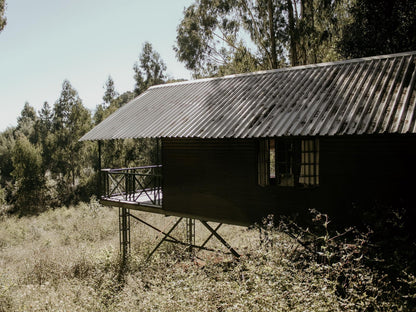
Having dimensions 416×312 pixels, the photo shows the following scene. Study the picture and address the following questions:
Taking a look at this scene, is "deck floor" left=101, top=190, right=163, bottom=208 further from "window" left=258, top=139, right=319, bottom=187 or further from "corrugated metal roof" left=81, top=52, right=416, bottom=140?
"window" left=258, top=139, right=319, bottom=187

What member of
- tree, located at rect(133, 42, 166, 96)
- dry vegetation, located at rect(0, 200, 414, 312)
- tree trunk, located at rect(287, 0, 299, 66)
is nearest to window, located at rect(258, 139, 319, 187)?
dry vegetation, located at rect(0, 200, 414, 312)

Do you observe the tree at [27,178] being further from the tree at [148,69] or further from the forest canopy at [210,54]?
the tree at [148,69]

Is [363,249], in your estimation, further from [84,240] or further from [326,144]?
[84,240]

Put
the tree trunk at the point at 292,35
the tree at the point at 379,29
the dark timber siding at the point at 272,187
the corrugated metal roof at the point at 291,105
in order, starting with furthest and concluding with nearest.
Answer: the tree trunk at the point at 292,35 < the tree at the point at 379,29 < the dark timber siding at the point at 272,187 < the corrugated metal roof at the point at 291,105

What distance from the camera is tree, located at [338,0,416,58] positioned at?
58.3ft

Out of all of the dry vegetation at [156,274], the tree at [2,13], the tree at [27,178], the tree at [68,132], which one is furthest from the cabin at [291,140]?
the tree at [68,132]

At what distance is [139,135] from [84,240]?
12.1m

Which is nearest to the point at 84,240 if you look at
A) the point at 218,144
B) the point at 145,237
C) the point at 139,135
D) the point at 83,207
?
the point at 145,237

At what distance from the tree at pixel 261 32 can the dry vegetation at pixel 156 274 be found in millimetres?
12165

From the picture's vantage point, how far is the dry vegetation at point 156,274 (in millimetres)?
6191

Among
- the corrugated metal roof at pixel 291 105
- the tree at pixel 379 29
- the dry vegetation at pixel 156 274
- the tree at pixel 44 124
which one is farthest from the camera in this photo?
the tree at pixel 44 124

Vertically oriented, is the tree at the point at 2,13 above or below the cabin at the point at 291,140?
above

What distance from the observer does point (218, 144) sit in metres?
10.6

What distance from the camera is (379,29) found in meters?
18.5
